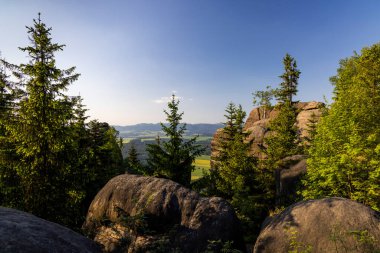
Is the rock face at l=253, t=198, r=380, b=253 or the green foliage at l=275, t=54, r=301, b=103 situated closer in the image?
the rock face at l=253, t=198, r=380, b=253

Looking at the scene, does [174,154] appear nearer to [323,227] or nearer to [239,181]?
[239,181]

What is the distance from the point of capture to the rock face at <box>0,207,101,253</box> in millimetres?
3781

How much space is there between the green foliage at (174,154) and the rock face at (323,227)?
8009 millimetres

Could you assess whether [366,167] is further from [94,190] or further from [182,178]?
[94,190]

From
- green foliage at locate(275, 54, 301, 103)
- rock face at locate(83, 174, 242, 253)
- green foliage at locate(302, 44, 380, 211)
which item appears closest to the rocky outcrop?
green foliage at locate(275, 54, 301, 103)

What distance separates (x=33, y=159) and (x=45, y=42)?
19.7 ft

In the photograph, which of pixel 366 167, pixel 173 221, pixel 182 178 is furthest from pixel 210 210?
pixel 366 167

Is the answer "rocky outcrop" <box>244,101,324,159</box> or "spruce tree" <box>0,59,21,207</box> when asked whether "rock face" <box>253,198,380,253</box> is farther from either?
"rocky outcrop" <box>244,101,324,159</box>

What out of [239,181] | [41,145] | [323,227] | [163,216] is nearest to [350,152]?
[323,227]

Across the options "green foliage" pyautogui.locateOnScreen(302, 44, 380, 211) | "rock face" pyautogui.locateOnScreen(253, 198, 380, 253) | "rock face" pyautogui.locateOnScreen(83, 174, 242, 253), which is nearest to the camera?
"rock face" pyautogui.locateOnScreen(253, 198, 380, 253)

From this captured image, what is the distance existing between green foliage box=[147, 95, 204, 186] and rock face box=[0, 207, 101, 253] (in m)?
11.0

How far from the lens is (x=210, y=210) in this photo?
34.9ft

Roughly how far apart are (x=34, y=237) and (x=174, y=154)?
12.1 metres

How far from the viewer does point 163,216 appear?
1033cm
